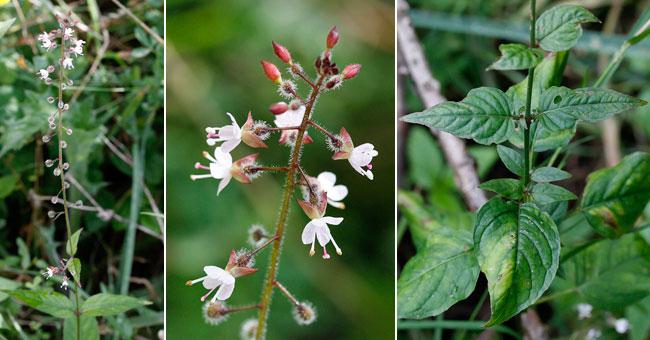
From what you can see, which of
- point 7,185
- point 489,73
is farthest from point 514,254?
point 7,185

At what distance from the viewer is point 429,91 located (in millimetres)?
1344

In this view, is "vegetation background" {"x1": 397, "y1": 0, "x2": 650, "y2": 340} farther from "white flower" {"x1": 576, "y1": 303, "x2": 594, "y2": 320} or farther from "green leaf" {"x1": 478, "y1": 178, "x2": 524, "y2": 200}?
"green leaf" {"x1": 478, "y1": 178, "x2": 524, "y2": 200}

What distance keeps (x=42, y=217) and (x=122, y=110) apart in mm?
323

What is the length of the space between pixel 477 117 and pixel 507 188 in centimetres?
13

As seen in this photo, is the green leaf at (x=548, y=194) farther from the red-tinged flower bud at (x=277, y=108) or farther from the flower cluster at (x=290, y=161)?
the red-tinged flower bud at (x=277, y=108)

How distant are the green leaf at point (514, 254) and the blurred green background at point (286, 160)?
1.62 ft

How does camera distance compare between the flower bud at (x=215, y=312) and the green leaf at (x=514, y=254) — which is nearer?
the green leaf at (x=514, y=254)

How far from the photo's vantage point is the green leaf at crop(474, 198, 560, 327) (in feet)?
2.49

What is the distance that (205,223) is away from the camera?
53.4 inches

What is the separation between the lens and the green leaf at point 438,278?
88cm

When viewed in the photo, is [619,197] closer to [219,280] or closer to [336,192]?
[336,192]

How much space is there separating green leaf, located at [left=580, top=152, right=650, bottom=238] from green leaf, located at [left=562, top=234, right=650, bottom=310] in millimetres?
177

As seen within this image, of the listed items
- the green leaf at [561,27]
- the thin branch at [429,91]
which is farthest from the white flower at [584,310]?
the green leaf at [561,27]

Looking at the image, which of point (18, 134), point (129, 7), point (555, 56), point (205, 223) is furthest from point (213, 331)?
point (555, 56)
